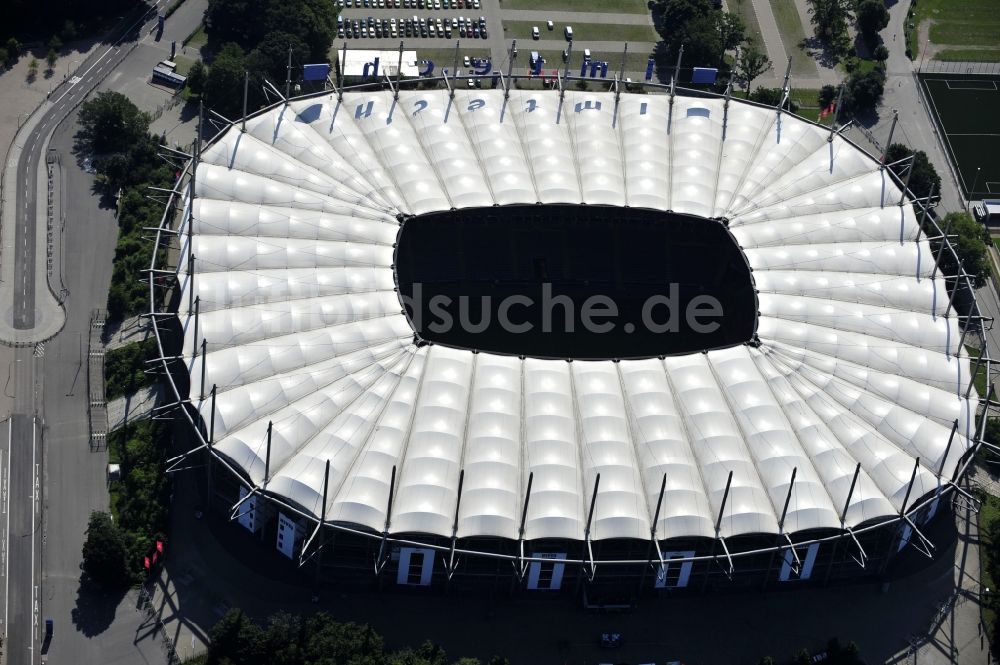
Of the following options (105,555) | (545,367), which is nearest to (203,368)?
(105,555)

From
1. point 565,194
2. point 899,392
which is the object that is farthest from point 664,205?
point 899,392

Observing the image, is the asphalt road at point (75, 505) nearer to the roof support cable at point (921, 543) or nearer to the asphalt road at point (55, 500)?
the asphalt road at point (55, 500)

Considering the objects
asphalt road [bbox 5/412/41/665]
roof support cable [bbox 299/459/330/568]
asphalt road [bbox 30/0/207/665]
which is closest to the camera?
roof support cable [bbox 299/459/330/568]

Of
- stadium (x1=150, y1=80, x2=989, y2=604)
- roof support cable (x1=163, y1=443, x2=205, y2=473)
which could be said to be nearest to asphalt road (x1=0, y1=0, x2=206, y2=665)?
roof support cable (x1=163, y1=443, x2=205, y2=473)

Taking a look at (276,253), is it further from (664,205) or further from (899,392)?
(899,392)

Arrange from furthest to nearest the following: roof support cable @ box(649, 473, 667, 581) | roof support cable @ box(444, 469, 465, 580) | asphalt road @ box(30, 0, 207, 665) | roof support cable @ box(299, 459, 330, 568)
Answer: asphalt road @ box(30, 0, 207, 665), roof support cable @ box(649, 473, 667, 581), roof support cable @ box(444, 469, 465, 580), roof support cable @ box(299, 459, 330, 568)

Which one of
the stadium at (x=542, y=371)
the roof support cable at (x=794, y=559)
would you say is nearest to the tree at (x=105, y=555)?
the stadium at (x=542, y=371)

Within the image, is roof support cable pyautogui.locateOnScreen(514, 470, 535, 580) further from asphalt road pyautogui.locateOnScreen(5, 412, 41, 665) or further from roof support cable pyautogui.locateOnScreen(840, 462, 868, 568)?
asphalt road pyautogui.locateOnScreen(5, 412, 41, 665)

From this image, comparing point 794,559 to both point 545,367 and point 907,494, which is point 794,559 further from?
point 545,367
